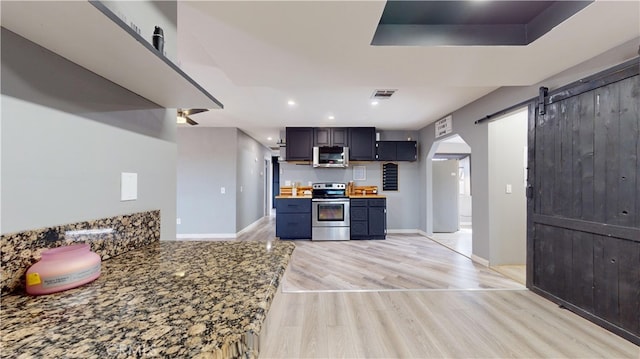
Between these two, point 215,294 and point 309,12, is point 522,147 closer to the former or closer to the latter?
point 309,12

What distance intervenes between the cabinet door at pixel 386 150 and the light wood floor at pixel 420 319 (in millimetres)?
2580

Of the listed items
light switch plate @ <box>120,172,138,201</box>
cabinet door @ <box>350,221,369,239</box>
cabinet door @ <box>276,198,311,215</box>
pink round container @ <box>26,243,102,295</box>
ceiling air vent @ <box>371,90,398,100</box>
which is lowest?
cabinet door @ <box>350,221,369,239</box>

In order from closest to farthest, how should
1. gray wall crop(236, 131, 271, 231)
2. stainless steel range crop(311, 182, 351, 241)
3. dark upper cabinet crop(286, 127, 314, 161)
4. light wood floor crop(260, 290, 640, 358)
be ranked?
1. light wood floor crop(260, 290, 640, 358)
2. stainless steel range crop(311, 182, 351, 241)
3. dark upper cabinet crop(286, 127, 314, 161)
4. gray wall crop(236, 131, 271, 231)

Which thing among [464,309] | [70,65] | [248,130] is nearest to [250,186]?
[248,130]

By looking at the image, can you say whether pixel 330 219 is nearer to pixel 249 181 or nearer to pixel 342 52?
pixel 249 181

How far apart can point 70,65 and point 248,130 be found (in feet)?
16.6

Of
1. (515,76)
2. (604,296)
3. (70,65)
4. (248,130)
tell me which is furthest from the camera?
(248,130)

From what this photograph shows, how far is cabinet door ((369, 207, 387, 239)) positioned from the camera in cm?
513

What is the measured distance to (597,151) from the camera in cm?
207

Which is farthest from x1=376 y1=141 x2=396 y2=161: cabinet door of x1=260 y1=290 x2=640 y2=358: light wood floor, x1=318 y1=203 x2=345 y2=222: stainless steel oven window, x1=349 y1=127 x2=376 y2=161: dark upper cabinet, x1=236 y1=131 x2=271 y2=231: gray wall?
x1=260 y1=290 x2=640 y2=358: light wood floor

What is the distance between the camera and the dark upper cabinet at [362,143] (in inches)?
212

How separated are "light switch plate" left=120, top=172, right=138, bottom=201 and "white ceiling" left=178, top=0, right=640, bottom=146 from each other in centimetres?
99

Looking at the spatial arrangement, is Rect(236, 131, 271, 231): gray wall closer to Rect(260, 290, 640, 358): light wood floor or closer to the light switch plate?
Rect(260, 290, 640, 358): light wood floor

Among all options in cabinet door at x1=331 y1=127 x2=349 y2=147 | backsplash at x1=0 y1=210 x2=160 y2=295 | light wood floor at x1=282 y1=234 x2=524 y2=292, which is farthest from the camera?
cabinet door at x1=331 y1=127 x2=349 y2=147
